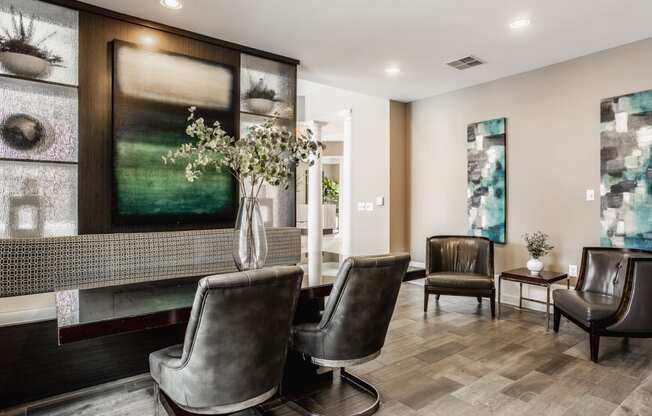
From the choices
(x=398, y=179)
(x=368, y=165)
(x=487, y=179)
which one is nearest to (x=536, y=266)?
(x=487, y=179)

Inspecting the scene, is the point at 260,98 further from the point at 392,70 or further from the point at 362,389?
the point at 362,389

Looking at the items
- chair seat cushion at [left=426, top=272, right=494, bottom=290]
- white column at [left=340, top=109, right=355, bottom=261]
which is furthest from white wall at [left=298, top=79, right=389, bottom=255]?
chair seat cushion at [left=426, top=272, right=494, bottom=290]

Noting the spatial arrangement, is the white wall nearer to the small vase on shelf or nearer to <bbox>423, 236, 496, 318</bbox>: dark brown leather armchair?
<bbox>423, 236, 496, 318</bbox>: dark brown leather armchair

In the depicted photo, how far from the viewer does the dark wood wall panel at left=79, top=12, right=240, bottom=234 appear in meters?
3.02

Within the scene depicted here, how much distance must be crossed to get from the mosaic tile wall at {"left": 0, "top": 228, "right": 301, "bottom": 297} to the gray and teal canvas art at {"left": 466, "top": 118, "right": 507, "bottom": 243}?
2.89m

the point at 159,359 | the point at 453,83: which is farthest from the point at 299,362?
the point at 453,83

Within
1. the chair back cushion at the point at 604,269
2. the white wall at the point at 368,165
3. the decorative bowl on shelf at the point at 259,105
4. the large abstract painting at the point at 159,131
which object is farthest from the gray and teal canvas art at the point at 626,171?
the large abstract painting at the point at 159,131

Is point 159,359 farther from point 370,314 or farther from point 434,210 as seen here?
point 434,210

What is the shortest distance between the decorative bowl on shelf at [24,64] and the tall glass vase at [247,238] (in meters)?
2.04

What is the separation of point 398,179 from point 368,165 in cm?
51

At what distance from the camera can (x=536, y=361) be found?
2.91 m

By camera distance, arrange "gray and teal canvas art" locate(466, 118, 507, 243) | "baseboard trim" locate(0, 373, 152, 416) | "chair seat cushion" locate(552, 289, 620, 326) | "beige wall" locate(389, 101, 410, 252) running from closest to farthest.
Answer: "baseboard trim" locate(0, 373, 152, 416) < "chair seat cushion" locate(552, 289, 620, 326) < "gray and teal canvas art" locate(466, 118, 507, 243) < "beige wall" locate(389, 101, 410, 252)

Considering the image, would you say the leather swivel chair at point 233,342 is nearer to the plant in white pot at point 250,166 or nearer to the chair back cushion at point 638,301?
the plant in white pot at point 250,166

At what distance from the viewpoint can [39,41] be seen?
2.86 m
